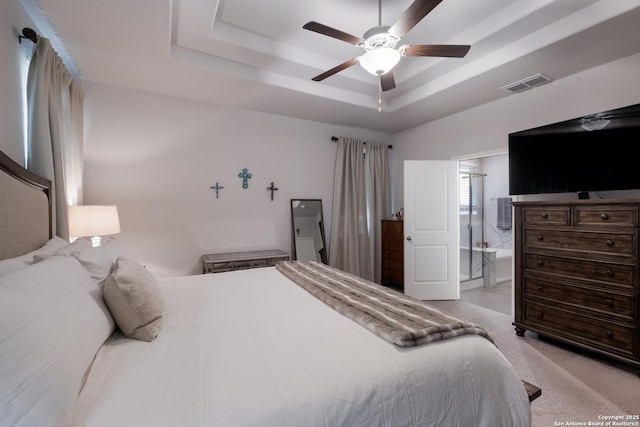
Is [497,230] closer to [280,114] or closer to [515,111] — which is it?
[515,111]

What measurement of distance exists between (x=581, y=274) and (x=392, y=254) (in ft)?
7.71

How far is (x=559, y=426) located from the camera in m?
1.67

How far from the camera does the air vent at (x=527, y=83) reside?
2.80 metres

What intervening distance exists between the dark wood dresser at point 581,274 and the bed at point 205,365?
177 centimetres

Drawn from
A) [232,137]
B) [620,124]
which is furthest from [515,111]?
[232,137]

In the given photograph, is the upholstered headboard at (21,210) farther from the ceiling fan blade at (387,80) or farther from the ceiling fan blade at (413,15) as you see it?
the ceiling fan blade at (387,80)

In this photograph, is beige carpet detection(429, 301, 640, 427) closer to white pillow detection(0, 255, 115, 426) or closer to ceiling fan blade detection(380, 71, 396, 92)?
white pillow detection(0, 255, 115, 426)

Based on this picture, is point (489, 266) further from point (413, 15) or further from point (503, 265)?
point (413, 15)

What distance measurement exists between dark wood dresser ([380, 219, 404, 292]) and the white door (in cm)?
28

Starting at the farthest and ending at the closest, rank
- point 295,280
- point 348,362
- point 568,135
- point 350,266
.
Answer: point 350,266, point 568,135, point 295,280, point 348,362

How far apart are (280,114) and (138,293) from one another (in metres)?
3.20

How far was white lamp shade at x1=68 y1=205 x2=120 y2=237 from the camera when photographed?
7.64ft

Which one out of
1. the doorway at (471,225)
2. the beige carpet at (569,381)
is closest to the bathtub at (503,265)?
the doorway at (471,225)

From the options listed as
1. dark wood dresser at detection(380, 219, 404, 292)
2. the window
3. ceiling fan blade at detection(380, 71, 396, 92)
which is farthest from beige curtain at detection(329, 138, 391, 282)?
the window
